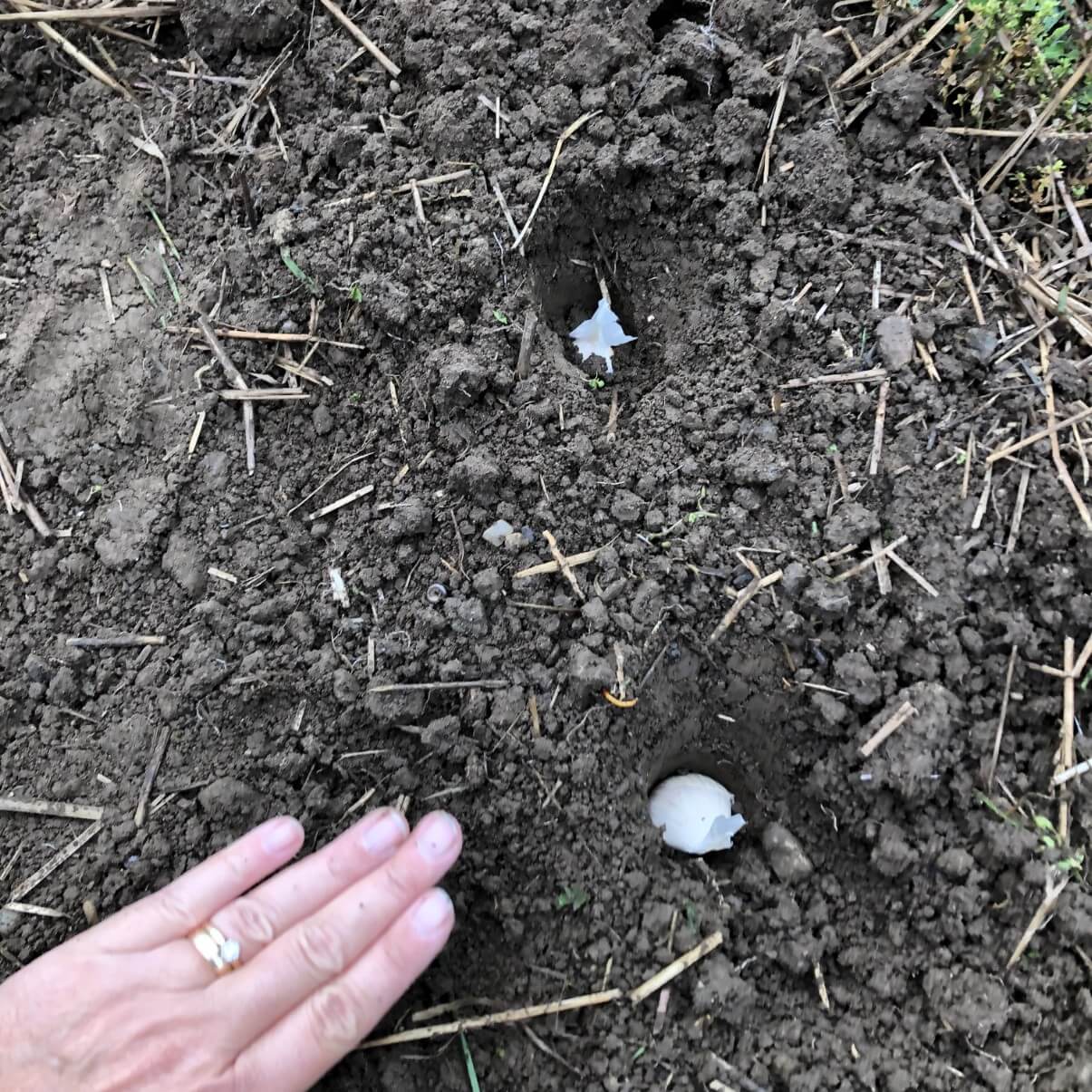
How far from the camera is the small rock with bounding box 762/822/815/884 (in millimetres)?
1855

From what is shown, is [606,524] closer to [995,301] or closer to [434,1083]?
[995,301]

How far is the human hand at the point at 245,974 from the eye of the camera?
1.58 meters

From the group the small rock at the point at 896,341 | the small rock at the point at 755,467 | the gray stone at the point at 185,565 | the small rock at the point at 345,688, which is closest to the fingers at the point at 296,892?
the small rock at the point at 345,688

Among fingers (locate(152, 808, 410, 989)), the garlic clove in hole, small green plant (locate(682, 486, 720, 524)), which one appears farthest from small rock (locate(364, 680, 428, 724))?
small green plant (locate(682, 486, 720, 524))

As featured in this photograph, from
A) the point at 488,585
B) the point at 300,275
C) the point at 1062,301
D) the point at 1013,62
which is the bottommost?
the point at 488,585

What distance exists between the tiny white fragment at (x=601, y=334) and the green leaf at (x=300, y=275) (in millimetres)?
689

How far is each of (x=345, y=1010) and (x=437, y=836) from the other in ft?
1.16

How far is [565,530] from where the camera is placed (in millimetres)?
1994

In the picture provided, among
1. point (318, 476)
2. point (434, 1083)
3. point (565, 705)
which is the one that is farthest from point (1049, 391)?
point (434, 1083)

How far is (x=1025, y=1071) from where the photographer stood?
1.67 metres

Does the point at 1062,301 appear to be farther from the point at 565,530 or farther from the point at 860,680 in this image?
the point at 565,530

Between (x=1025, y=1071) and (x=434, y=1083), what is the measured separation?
46.5 inches

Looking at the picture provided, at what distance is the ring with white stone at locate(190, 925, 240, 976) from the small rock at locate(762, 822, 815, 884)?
1.14 metres

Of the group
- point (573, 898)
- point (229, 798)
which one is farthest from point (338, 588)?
point (573, 898)
